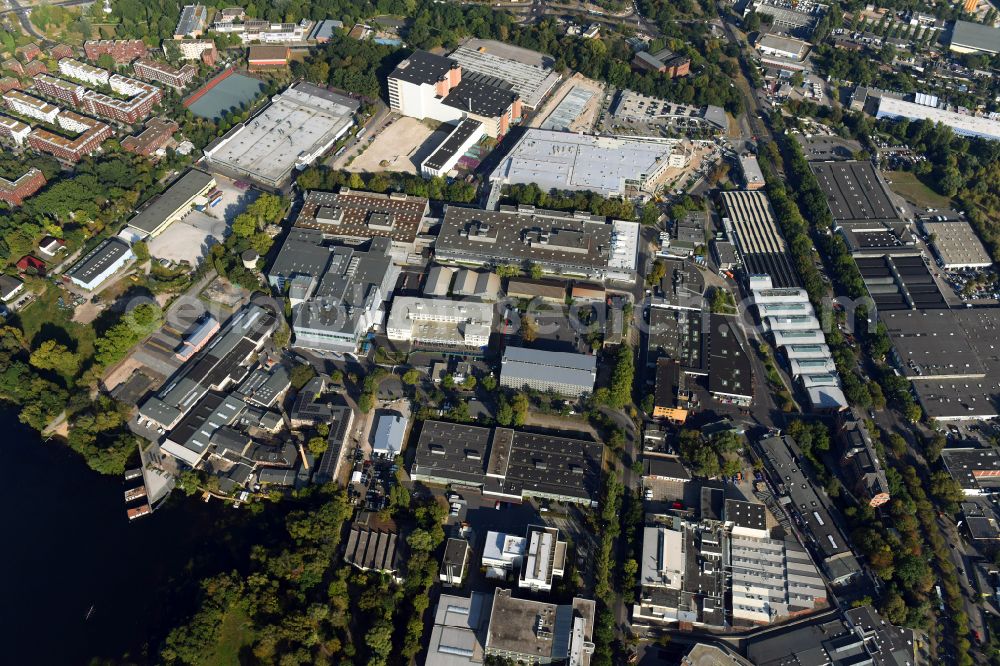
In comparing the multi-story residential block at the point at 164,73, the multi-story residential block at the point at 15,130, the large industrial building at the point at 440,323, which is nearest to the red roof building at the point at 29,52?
the multi-story residential block at the point at 164,73

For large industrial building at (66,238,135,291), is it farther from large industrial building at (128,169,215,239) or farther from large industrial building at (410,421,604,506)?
large industrial building at (410,421,604,506)

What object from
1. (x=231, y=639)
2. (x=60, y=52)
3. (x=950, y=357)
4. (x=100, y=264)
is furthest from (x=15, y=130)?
(x=950, y=357)

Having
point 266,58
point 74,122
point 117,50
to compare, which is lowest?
point 74,122

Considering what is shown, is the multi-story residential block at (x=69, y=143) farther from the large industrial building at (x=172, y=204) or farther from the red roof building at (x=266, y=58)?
the red roof building at (x=266, y=58)

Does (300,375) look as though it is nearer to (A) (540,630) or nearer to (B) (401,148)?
(A) (540,630)

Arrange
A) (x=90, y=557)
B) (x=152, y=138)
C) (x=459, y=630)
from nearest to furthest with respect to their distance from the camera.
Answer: (x=459, y=630) < (x=90, y=557) < (x=152, y=138)

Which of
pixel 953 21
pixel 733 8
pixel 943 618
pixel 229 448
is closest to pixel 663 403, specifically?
pixel 943 618
